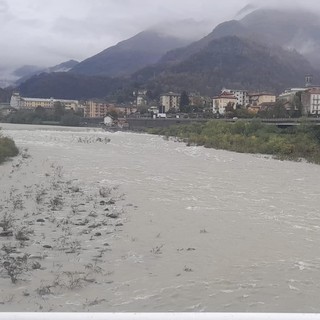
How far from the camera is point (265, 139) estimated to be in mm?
28719

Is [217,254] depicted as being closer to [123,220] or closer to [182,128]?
[123,220]

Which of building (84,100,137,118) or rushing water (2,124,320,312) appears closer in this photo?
rushing water (2,124,320,312)

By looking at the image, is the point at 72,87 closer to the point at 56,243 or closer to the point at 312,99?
the point at 312,99

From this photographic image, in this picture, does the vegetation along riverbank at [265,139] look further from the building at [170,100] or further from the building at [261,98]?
the building at [170,100]

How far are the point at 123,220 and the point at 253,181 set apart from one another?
689 centimetres

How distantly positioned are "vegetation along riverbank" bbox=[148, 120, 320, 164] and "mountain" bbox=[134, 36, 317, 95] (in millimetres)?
75541

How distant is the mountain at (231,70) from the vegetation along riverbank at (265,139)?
2974 inches

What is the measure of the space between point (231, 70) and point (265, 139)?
10368 centimetres

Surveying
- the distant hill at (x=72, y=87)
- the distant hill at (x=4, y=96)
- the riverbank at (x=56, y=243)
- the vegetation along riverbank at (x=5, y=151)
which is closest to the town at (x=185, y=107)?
the distant hill at (x=4, y=96)

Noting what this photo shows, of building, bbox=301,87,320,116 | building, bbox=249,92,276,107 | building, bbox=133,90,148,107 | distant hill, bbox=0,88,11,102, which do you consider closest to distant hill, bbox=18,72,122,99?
distant hill, bbox=0,88,11,102

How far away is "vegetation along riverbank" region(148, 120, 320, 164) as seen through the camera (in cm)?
2423

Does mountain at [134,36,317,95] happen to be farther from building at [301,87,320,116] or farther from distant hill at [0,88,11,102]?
building at [301,87,320,116]

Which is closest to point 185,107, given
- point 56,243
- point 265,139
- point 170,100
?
point 170,100

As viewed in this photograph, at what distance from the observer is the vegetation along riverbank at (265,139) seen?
24234 mm
